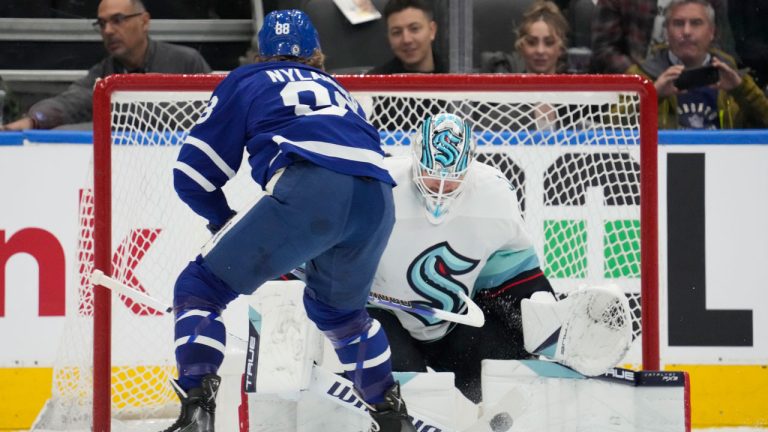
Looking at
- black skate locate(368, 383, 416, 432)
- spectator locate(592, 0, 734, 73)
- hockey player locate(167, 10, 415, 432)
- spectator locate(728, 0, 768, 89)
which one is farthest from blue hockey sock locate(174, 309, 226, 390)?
spectator locate(728, 0, 768, 89)

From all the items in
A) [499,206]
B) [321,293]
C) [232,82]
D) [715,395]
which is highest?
[232,82]

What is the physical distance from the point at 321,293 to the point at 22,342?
1.67m

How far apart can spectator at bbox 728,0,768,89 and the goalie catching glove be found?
5.22ft

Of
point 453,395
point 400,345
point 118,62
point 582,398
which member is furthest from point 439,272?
point 118,62

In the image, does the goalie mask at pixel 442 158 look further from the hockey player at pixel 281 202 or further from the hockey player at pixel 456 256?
the hockey player at pixel 281 202

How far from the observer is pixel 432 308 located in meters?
3.19

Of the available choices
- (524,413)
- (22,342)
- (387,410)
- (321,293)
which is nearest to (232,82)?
(321,293)

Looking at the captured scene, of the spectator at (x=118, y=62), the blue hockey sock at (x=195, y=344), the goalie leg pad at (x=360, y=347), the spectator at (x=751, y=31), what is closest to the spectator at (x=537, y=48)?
the spectator at (x=751, y=31)

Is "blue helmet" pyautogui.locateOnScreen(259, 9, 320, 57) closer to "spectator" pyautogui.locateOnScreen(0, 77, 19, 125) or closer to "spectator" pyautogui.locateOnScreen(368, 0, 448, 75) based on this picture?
"spectator" pyautogui.locateOnScreen(368, 0, 448, 75)

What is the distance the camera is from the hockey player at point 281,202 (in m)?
2.54

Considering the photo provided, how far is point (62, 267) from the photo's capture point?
3965mm

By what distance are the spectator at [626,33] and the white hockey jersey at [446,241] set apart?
1091mm

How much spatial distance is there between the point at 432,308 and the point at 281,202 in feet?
2.57

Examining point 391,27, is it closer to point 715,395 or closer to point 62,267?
point 62,267
